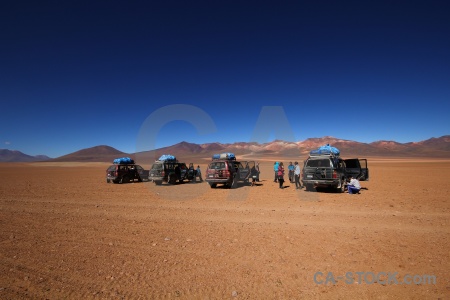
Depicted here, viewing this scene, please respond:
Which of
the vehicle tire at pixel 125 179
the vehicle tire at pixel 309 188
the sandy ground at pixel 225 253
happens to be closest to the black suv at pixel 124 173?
the vehicle tire at pixel 125 179

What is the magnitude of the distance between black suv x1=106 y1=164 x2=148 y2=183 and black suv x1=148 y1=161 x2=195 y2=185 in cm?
306

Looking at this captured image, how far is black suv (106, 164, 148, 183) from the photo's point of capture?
20.0 meters

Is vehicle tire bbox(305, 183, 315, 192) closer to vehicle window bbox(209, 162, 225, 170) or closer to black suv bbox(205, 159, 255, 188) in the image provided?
black suv bbox(205, 159, 255, 188)

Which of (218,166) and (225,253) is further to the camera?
(218,166)

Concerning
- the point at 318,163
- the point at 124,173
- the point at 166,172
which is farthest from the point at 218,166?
the point at 124,173

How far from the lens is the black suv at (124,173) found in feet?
65.6

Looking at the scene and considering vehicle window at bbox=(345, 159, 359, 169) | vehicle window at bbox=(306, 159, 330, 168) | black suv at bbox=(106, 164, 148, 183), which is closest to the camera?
vehicle window at bbox=(306, 159, 330, 168)

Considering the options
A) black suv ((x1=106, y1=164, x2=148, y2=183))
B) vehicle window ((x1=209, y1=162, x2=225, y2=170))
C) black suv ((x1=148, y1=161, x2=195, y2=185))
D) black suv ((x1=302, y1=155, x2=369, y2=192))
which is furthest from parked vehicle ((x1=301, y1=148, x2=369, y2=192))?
black suv ((x1=106, y1=164, x2=148, y2=183))

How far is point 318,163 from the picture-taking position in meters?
13.9

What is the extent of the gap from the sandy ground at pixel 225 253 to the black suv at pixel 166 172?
9468 mm

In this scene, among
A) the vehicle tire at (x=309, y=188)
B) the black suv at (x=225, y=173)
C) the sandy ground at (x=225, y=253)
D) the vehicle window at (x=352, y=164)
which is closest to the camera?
the sandy ground at (x=225, y=253)

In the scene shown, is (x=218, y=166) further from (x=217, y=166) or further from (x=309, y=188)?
(x=309, y=188)

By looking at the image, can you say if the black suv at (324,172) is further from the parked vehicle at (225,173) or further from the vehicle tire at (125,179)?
the vehicle tire at (125,179)

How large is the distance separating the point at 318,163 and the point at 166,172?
36.5 ft
